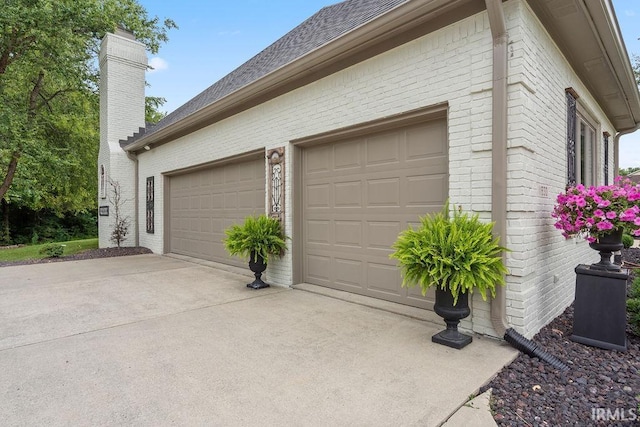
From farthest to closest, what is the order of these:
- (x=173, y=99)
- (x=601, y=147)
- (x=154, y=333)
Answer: (x=173, y=99) < (x=601, y=147) < (x=154, y=333)

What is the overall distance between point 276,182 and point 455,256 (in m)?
3.23

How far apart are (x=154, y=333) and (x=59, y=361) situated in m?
0.76

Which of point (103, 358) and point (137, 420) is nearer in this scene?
point (137, 420)

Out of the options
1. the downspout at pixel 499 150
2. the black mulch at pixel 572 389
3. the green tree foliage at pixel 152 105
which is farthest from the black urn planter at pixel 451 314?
the green tree foliage at pixel 152 105

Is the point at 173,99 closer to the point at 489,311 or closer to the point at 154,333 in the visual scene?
the point at 154,333

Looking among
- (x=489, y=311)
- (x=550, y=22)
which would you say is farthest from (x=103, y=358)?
(x=550, y=22)

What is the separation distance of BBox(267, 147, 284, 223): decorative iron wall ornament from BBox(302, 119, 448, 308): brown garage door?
13.8 inches

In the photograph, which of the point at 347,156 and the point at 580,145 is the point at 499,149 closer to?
the point at 347,156

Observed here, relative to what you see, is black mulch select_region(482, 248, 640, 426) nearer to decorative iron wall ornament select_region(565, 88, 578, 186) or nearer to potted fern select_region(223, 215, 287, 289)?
decorative iron wall ornament select_region(565, 88, 578, 186)

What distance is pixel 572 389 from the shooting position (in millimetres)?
2355

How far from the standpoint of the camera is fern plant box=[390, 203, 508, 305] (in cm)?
280

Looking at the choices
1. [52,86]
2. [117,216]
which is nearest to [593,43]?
[117,216]

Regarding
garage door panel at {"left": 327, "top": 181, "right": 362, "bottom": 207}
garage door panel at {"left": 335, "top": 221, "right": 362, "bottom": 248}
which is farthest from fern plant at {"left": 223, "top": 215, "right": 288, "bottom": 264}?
garage door panel at {"left": 327, "top": 181, "right": 362, "bottom": 207}

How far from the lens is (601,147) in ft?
20.7
